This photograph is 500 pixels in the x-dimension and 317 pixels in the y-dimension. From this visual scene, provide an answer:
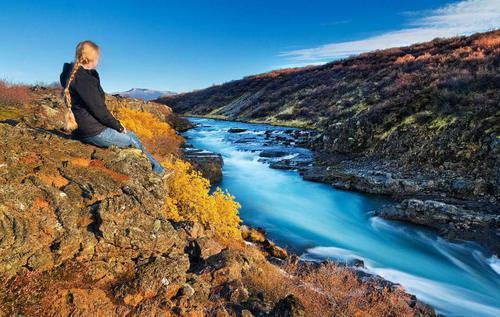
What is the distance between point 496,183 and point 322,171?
10127 millimetres

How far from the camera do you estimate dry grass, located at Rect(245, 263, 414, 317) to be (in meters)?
7.58

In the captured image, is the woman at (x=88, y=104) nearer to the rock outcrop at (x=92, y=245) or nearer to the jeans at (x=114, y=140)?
the jeans at (x=114, y=140)

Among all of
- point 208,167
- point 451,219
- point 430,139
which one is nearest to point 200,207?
point 451,219

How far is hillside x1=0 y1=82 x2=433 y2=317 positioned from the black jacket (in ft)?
1.84

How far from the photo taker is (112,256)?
6383 mm

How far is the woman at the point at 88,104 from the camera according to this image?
6809 millimetres

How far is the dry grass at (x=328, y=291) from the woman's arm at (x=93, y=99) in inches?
174

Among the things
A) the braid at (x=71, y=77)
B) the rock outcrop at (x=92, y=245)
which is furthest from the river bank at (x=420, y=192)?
the braid at (x=71, y=77)

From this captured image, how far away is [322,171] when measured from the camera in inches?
991

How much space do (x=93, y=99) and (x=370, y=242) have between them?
40.7 ft

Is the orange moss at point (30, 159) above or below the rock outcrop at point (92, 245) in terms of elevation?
above

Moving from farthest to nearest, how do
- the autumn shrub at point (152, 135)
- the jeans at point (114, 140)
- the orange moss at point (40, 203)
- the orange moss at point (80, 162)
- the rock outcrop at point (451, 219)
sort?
the autumn shrub at point (152, 135) < the rock outcrop at point (451, 219) < the jeans at point (114, 140) < the orange moss at point (80, 162) < the orange moss at point (40, 203)

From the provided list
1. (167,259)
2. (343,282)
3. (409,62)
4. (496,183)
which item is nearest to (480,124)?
(496,183)

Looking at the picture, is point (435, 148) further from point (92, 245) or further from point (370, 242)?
point (92, 245)
